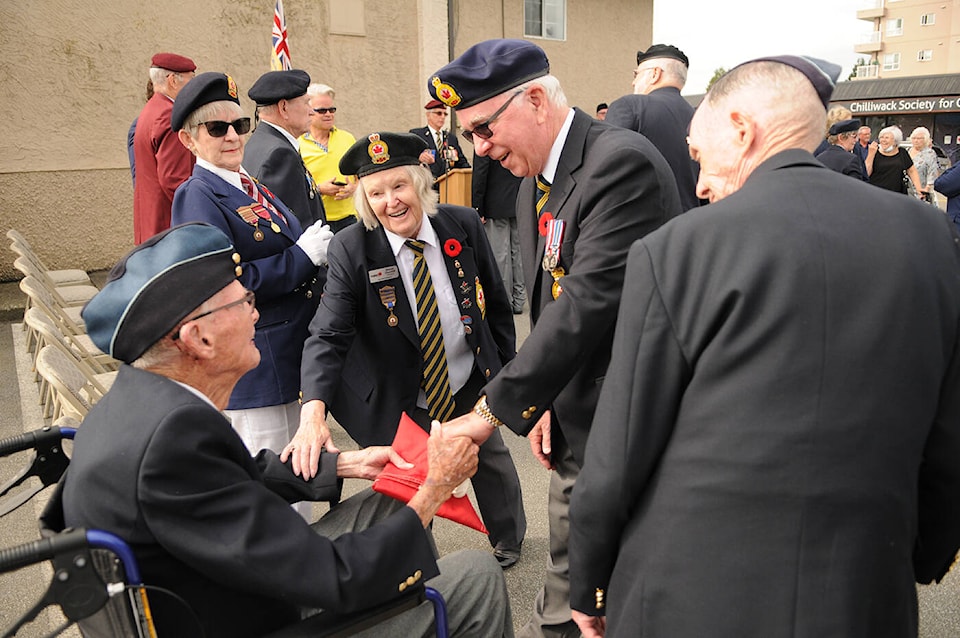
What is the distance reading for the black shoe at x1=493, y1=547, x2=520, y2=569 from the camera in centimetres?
337

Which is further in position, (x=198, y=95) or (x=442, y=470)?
(x=198, y=95)

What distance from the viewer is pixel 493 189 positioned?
755 cm

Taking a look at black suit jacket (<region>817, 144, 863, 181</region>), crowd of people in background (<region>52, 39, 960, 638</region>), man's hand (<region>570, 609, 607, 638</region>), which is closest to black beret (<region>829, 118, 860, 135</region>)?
black suit jacket (<region>817, 144, 863, 181</region>)

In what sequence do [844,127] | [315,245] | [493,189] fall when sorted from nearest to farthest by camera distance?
[315,245], [844,127], [493,189]

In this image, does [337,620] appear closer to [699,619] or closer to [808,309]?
[699,619]

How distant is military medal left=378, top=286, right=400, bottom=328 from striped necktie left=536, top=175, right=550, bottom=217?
83 centimetres

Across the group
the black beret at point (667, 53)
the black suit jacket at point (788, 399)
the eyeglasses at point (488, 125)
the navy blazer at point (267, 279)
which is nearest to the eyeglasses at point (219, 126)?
the navy blazer at point (267, 279)

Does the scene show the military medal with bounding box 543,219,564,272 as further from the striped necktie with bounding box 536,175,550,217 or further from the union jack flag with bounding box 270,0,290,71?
the union jack flag with bounding box 270,0,290,71

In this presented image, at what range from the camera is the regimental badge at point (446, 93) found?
2.23 meters

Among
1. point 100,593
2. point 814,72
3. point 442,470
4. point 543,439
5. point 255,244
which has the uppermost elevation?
point 814,72

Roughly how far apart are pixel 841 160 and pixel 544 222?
5.12 meters

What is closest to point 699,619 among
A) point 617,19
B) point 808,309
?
point 808,309

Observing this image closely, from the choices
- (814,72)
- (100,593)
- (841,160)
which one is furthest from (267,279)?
Result: (841,160)

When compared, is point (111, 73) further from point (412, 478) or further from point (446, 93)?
point (412, 478)
